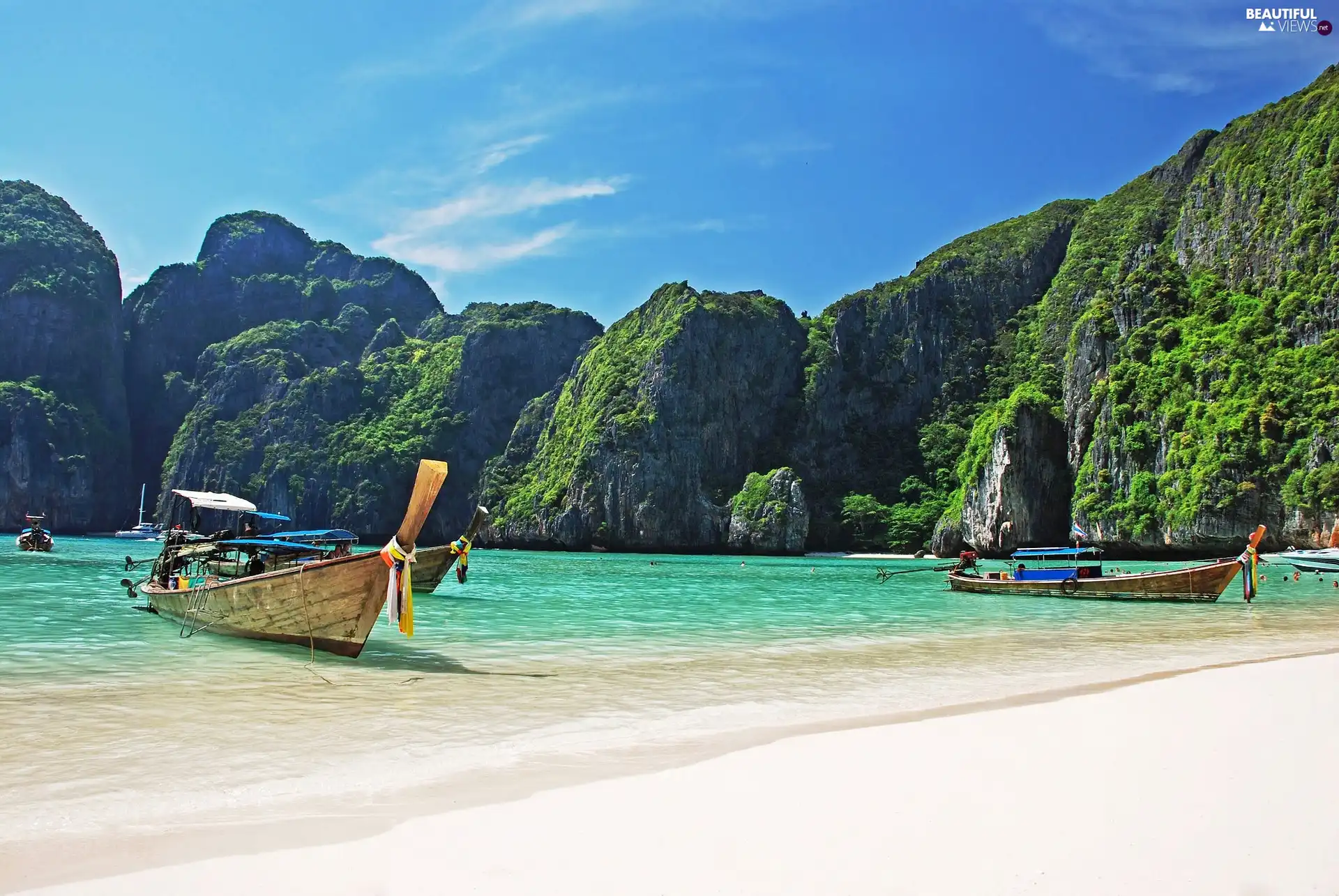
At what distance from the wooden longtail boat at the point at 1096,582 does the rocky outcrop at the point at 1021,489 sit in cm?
4071

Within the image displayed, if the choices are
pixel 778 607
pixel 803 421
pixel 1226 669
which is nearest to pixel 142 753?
pixel 1226 669

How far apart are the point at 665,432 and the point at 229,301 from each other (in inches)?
4219

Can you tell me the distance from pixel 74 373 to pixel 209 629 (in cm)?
14470

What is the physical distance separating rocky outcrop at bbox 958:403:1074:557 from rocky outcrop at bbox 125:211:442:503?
11249 cm

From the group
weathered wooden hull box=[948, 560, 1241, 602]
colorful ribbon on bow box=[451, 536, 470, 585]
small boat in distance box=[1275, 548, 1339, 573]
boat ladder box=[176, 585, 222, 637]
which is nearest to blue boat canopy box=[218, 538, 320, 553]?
boat ladder box=[176, 585, 222, 637]

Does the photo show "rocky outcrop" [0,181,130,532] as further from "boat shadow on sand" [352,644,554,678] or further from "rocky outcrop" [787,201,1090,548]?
"boat shadow on sand" [352,644,554,678]

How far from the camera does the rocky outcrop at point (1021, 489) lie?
7256 centimetres

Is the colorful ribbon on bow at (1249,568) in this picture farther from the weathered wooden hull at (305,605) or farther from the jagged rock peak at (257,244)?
the jagged rock peak at (257,244)

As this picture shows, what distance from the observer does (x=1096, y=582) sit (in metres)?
29.9

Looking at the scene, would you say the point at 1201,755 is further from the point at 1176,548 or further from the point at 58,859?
the point at 1176,548

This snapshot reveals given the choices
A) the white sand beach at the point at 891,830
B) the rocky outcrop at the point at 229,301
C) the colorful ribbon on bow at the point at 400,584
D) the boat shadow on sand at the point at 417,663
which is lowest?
the boat shadow on sand at the point at 417,663

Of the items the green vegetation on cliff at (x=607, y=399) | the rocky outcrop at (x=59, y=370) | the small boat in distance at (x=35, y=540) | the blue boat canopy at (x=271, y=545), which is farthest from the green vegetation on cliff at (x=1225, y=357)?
the rocky outcrop at (x=59, y=370)

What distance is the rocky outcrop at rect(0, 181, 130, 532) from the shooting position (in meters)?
118

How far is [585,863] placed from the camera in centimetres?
441
